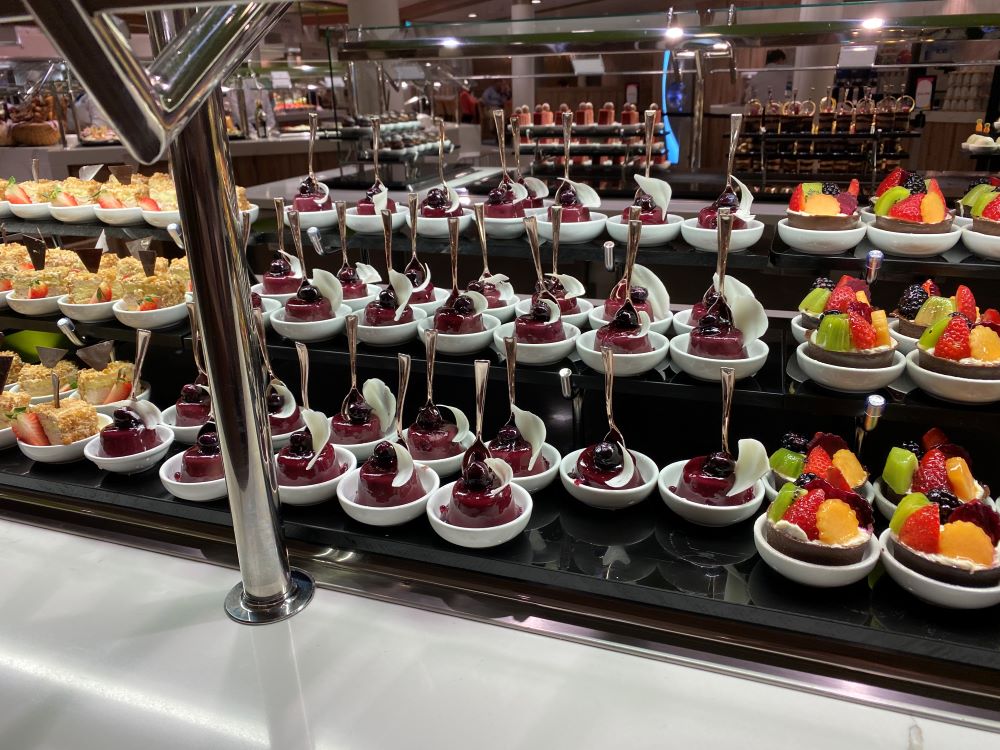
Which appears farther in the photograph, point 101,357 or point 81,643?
point 101,357

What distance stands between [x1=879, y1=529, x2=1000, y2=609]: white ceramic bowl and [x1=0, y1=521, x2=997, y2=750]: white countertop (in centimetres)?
18

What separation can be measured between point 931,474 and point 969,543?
231 millimetres

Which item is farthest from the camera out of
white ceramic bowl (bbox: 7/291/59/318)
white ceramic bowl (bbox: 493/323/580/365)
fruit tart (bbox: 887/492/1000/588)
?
white ceramic bowl (bbox: 7/291/59/318)

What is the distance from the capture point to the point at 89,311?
201 cm

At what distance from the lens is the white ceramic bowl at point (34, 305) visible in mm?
2098

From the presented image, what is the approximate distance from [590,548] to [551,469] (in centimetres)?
20

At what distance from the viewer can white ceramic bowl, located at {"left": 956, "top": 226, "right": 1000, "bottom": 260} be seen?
1385 millimetres

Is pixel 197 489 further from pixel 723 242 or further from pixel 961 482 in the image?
pixel 961 482

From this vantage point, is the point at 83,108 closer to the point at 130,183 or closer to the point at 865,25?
the point at 130,183

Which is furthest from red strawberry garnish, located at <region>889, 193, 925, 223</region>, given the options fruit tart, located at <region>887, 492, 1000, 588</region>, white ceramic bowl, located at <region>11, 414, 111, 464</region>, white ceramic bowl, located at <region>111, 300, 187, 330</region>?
white ceramic bowl, located at <region>11, 414, 111, 464</region>

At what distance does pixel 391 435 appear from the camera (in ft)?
5.32

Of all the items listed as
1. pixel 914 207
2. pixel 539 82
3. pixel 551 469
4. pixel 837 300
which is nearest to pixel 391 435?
pixel 551 469

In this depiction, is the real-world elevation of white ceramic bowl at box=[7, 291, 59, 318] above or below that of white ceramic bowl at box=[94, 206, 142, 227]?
below

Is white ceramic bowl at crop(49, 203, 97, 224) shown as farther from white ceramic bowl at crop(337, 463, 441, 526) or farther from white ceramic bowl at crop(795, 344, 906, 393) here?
white ceramic bowl at crop(795, 344, 906, 393)
